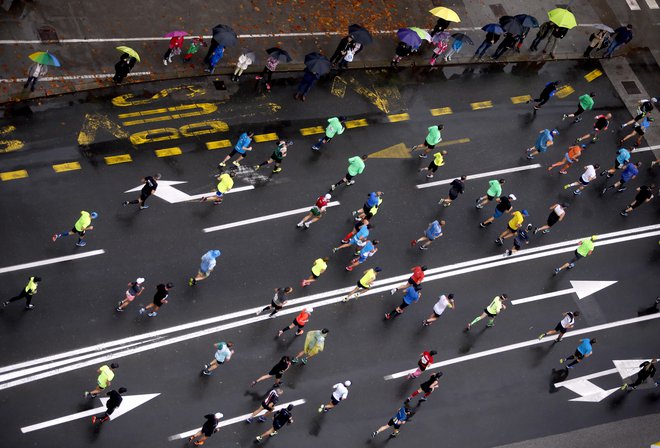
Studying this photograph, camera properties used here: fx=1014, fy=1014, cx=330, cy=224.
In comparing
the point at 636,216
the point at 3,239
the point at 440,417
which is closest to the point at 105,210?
the point at 3,239

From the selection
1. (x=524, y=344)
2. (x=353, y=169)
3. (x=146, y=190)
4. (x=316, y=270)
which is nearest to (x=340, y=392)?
(x=316, y=270)

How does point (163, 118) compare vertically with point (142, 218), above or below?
above

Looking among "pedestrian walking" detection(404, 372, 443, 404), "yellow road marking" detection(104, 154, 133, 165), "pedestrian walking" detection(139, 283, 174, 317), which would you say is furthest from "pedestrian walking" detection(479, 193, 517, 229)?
"yellow road marking" detection(104, 154, 133, 165)

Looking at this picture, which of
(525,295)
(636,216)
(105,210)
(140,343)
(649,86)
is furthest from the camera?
(649,86)

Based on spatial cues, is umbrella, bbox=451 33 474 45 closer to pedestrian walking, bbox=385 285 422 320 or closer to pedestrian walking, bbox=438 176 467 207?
pedestrian walking, bbox=438 176 467 207

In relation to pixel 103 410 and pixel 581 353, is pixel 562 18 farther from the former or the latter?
pixel 103 410

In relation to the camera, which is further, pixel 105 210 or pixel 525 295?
pixel 525 295

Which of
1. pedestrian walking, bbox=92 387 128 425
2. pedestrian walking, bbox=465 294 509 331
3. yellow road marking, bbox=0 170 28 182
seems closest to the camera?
pedestrian walking, bbox=92 387 128 425

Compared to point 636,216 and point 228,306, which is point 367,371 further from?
point 636,216
